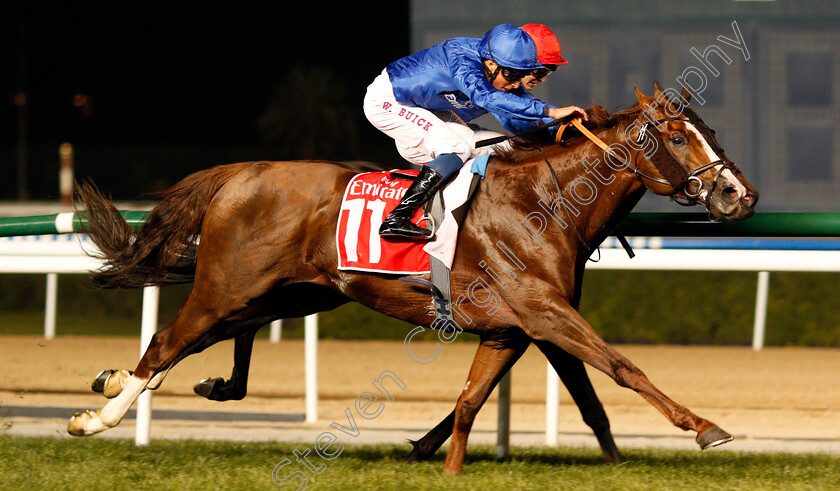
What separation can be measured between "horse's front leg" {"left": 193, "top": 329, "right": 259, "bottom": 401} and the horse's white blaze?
1.72 metres

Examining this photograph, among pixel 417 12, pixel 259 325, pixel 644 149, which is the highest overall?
pixel 417 12

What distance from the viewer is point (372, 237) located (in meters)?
3.45

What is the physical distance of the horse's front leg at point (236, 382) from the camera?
3.83 m

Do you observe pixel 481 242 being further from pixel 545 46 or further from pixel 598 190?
pixel 545 46

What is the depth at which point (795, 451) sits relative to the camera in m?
4.17

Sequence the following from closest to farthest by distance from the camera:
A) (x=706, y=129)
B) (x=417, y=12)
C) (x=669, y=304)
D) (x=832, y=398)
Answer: (x=706, y=129), (x=832, y=398), (x=669, y=304), (x=417, y=12)

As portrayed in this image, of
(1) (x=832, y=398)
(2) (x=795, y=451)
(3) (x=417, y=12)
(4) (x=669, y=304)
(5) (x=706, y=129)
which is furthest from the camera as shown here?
(3) (x=417, y=12)

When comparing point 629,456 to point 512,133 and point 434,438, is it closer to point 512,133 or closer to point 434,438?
point 434,438

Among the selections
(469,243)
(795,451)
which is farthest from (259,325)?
(795,451)

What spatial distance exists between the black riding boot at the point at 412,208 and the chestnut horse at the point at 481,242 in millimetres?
160

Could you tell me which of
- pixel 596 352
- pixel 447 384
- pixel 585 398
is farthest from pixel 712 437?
pixel 447 384

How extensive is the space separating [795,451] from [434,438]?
157cm

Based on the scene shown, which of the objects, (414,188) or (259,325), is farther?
(259,325)

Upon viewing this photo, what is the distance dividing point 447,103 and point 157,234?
1.19 metres
